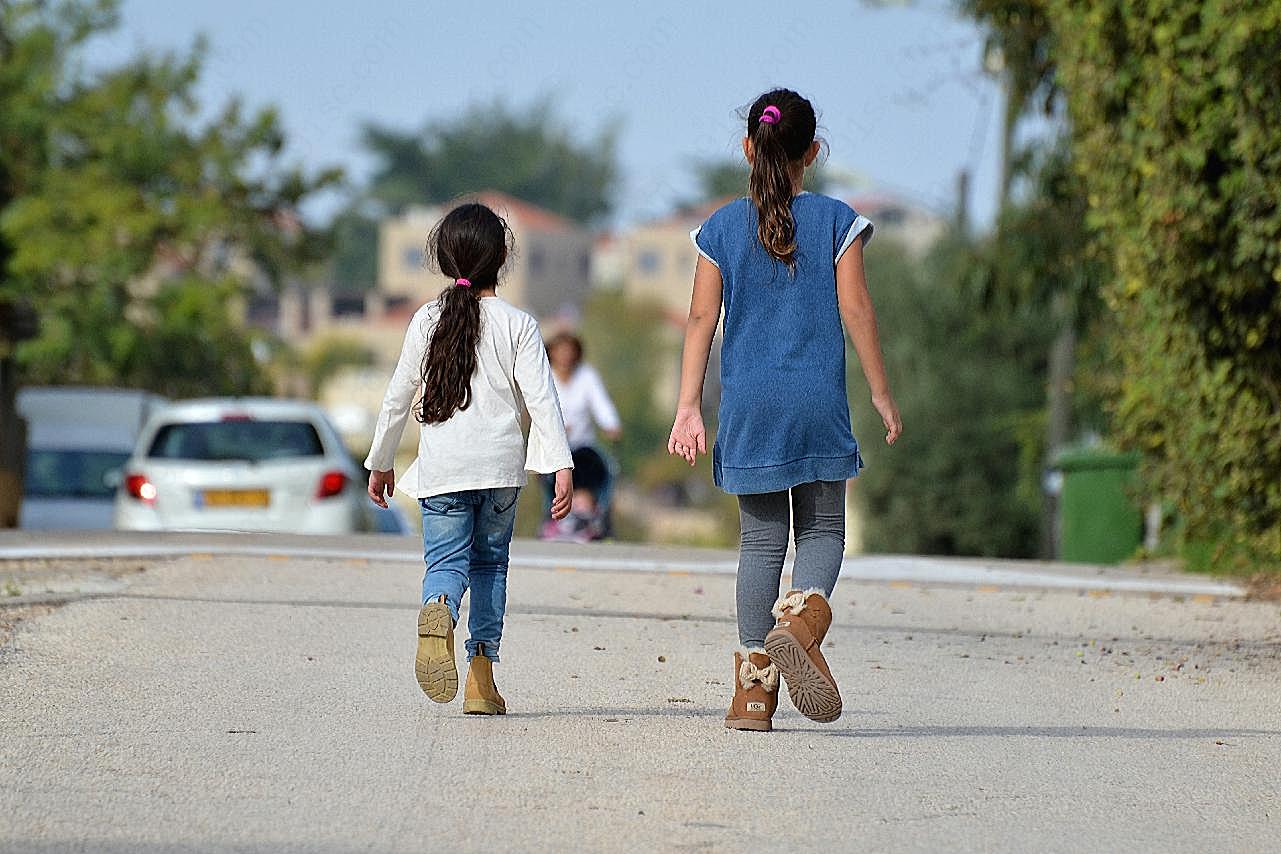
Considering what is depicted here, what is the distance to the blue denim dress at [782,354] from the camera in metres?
6.66

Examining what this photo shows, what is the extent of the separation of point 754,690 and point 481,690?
0.88 m

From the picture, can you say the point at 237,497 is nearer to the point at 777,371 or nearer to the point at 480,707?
the point at 480,707

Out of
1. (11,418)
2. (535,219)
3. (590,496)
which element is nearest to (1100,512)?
(590,496)

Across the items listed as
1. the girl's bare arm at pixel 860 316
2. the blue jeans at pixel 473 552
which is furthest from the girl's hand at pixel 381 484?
the girl's bare arm at pixel 860 316

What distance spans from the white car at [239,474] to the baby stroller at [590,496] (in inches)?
68.4

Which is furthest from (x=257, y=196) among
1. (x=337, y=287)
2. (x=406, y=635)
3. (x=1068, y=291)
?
(x=337, y=287)

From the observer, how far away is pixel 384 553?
1317cm

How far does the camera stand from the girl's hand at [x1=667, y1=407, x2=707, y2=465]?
6.66m

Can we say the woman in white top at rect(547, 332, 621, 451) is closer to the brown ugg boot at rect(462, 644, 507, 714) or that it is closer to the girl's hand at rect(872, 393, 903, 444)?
the brown ugg boot at rect(462, 644, 507, 714)

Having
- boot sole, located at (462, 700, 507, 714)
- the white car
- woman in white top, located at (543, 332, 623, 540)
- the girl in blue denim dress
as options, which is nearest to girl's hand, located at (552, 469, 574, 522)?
the girl in blue denim dress

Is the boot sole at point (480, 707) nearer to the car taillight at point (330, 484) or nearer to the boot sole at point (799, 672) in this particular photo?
the boot sole at point (799, 672)

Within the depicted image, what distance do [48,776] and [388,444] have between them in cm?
182

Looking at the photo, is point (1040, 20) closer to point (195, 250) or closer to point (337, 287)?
point (195, 250)

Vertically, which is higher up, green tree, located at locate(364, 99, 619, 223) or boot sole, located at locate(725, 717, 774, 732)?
green tree, located at locate(364, 99, 619, 223)
